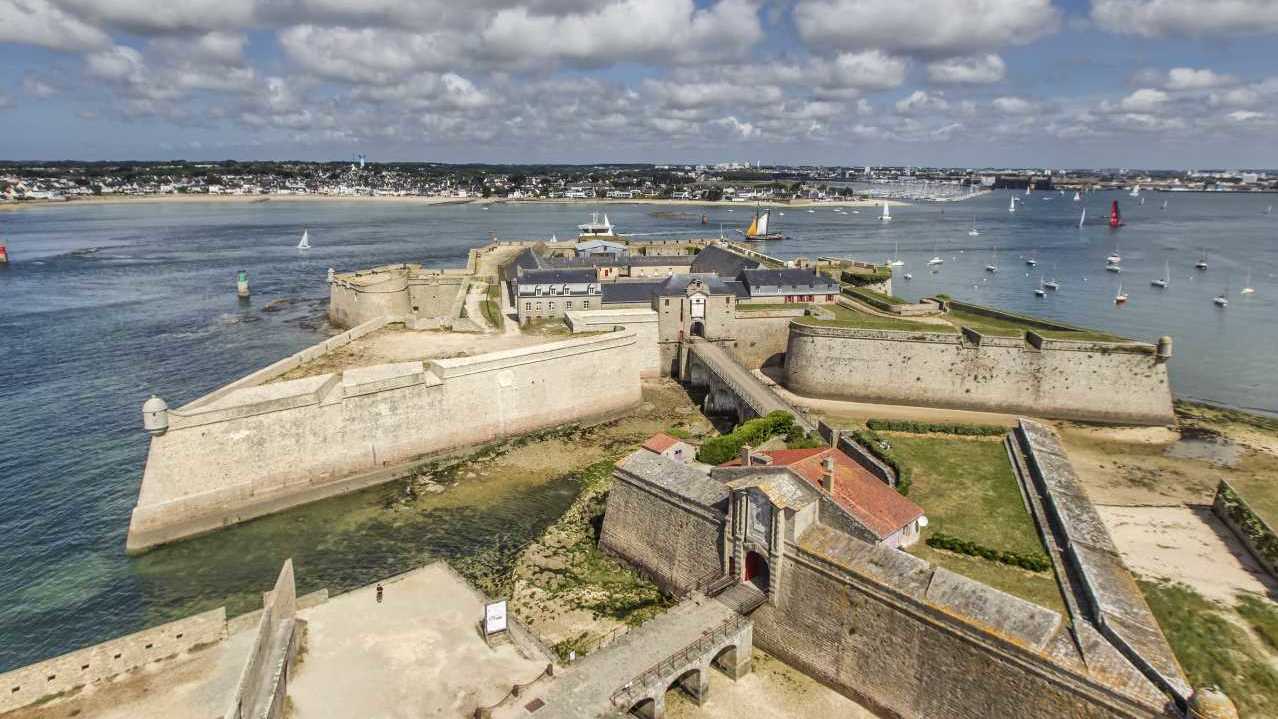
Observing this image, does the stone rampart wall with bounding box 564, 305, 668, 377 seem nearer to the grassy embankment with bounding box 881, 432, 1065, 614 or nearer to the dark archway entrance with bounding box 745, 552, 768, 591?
the grassy embankment with bounding box 881, 432, 1065, 614

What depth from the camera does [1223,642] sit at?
57.3 feet

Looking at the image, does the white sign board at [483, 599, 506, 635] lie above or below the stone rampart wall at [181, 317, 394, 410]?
below

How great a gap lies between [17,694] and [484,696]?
10371 millimetres

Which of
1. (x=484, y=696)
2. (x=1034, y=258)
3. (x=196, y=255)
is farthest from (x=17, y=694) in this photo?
(x=1034, y=258)

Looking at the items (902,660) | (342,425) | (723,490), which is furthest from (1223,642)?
(342,425)

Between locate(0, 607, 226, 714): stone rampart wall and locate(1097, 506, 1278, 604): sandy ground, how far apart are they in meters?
27.5

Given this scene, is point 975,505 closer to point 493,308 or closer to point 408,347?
point 408,347

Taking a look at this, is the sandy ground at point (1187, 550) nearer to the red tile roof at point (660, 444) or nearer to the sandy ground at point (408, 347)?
the red tile roof at point (660, 444)

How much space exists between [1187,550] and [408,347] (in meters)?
37.9

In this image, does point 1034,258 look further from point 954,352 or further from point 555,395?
point 555,395

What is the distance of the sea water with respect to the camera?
25.4 meters

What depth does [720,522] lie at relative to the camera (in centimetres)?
2081

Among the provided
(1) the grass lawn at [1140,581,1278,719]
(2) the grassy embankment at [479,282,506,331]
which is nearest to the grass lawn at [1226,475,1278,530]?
(1) the grass lawn at [1140,581,1278,719]

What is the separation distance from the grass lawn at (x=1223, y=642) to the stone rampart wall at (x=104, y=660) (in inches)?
952
